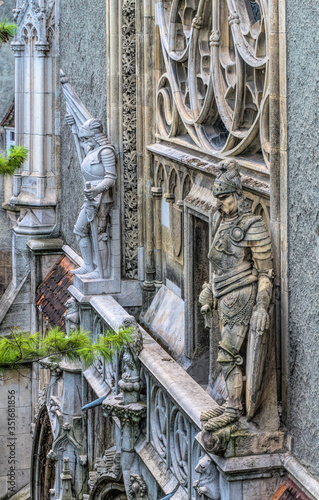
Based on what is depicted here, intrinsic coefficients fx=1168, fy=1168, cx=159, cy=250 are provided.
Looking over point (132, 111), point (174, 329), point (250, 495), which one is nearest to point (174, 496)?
point (250, 495)

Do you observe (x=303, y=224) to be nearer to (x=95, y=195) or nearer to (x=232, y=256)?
(x=232, y=256)

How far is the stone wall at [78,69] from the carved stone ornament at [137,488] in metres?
4.22

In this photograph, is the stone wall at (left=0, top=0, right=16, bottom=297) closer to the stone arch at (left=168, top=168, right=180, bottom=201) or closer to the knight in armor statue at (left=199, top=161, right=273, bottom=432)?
the stone arch at (left=168, top=168, right=180, bottom=201)

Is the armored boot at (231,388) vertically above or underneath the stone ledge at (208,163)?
underneath

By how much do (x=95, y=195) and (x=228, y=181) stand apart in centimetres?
429

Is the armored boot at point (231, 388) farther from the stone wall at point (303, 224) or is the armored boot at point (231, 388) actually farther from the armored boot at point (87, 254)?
the armored boot at point (87, 254)

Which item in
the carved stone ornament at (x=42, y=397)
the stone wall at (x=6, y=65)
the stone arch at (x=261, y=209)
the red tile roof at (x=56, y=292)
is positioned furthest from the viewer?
the stone wall at (x=6, y=65)

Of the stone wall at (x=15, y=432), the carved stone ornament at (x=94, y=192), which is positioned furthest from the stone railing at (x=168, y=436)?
the stone wall at (x=15, y=432)

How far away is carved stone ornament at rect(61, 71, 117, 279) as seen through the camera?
39.5 feet

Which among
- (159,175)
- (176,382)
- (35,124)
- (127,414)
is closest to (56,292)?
(35,124)

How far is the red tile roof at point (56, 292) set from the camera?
14.9 meters

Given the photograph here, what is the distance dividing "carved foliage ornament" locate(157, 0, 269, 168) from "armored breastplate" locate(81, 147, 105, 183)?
35.8 inches

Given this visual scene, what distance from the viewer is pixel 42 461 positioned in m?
15.7

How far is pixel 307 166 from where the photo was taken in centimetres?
754
